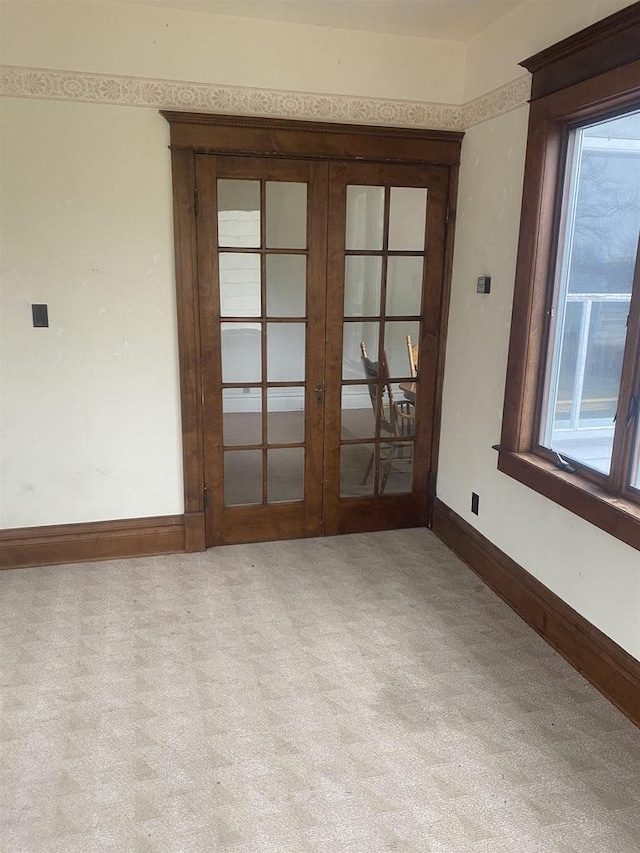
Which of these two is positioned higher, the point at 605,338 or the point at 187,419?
the point at 605,338

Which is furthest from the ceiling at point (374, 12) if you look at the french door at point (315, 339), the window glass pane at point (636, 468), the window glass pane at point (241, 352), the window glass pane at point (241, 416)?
the window glass pane at point (636, 468)

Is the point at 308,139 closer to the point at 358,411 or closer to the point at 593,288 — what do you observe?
the point at 358,411

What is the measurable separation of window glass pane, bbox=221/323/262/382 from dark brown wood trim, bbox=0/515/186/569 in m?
0.82

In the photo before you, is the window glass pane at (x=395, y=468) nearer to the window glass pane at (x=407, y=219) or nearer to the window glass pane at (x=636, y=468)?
the window glass pane at (x=407, y=219)

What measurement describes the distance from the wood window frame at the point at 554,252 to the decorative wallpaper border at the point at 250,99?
302mm

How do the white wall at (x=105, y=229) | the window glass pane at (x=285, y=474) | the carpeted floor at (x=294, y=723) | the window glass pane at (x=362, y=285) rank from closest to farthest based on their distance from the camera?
→ the carpeted floor at (x=294, y=723)
the white wall at (x=105, y=229)
the window glass pane at (x=362, y=285)
the window glass pane at (x=285, y=474)

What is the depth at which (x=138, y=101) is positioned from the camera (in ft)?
9.68

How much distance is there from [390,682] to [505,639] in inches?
23.3

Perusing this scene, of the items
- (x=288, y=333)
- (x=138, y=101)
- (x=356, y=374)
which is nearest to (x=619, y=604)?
(x=356, y=374)

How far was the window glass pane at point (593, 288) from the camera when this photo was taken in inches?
90.5

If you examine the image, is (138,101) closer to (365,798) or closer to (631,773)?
(365,798)

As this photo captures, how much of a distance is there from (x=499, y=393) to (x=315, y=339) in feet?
3.29

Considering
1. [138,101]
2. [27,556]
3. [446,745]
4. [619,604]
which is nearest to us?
[446,745]

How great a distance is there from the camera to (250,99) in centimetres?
307
